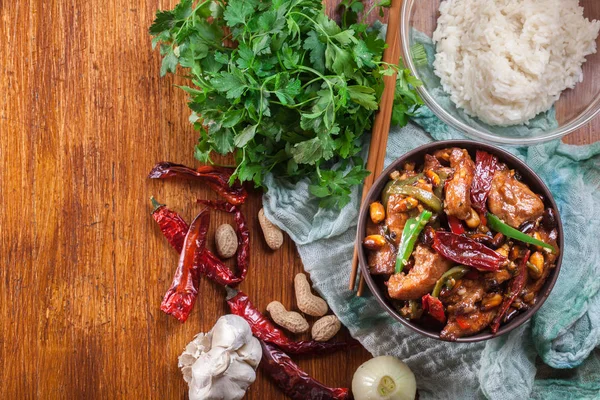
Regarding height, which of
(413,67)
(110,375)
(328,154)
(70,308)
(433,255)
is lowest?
(110,375)

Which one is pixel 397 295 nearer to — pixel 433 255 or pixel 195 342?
pixel 433 255

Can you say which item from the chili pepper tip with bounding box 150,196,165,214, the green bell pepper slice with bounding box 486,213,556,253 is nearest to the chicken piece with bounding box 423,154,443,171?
the green bell pepper slice with bounding box 486,213,556,253

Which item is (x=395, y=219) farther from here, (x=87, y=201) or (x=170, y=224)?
(x=87, y=201)

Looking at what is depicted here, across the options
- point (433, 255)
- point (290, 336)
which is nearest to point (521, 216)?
point (433, 255)

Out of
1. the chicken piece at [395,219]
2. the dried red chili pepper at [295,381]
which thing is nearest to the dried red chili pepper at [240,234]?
the dried red chili pepper at [295,381]

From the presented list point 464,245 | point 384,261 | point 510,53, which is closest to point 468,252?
point 464,245

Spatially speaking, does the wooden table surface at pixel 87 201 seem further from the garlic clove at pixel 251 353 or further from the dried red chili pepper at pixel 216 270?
the garlic clove at pixel 251 353
